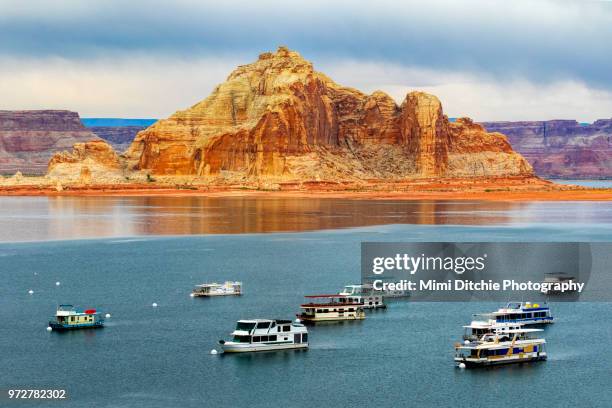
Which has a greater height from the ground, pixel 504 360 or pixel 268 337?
pixel 268 337

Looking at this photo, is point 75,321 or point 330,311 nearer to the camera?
point 75,321

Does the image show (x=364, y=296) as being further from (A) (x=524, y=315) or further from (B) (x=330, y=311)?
(A) (x=524, y=315)

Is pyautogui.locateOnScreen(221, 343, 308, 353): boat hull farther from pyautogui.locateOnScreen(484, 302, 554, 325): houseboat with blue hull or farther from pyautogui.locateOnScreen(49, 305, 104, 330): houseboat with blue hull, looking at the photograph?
pyautogui.locateOnScreen(484, 302, 554, 325): houseboat with blue hull

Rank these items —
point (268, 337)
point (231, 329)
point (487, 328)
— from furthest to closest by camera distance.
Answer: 1. point (231, 329)
2. point (268, 337)
3. point (487, 328)

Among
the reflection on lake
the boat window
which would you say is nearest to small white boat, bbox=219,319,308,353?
the boat window

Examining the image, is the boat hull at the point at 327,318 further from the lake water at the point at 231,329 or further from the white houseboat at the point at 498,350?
the white houseboat at the point at 498,350

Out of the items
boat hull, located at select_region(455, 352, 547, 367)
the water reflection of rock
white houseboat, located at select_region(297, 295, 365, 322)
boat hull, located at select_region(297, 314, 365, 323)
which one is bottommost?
boat hull, located at select_region(455, 352, 547, 367)

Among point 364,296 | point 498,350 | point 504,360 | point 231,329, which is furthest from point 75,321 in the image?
point 504,360

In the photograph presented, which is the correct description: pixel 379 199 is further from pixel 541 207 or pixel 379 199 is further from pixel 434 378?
pixel 434 378
